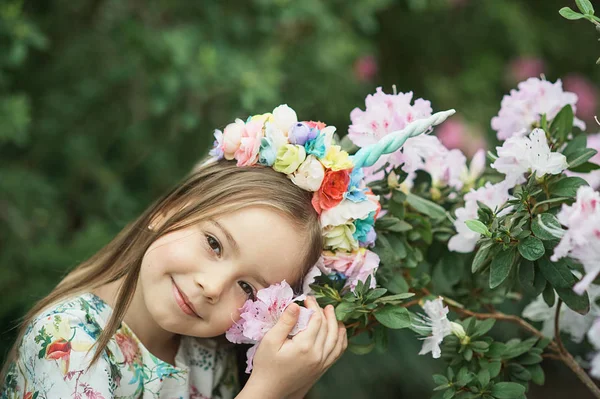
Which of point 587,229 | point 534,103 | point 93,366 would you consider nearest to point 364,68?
point 534,103

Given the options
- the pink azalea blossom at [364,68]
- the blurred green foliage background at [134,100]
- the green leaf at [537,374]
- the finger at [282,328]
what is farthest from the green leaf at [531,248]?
the pink azalea blossom at [364,68]

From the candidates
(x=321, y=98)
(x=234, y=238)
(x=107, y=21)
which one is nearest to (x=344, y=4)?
(x=321, y=98)

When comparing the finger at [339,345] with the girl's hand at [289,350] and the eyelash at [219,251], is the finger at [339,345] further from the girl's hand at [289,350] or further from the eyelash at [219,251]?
the eyelash at [219,251]

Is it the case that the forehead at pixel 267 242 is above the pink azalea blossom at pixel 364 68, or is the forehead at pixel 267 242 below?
above

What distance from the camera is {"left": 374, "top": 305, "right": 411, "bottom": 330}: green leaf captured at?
52.4 inches

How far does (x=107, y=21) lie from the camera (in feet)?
9.07

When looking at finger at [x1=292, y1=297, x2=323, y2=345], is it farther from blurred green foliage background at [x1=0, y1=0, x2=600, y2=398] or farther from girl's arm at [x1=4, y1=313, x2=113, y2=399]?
blurred green foliage background at [x1=0, y1=0, x2=600, y2=398]

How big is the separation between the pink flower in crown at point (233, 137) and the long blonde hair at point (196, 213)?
0.13 feet

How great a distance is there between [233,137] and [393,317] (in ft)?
1.62

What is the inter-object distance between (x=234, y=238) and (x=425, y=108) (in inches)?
18.8

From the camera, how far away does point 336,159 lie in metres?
1.45

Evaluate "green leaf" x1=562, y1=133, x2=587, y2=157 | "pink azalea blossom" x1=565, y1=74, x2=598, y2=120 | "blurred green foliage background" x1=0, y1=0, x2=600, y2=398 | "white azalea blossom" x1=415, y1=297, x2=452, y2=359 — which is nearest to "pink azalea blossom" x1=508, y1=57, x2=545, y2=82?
"pink azalea blossom" x1=565, y1=74, x2=598, y2=120

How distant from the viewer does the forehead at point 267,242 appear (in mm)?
1401

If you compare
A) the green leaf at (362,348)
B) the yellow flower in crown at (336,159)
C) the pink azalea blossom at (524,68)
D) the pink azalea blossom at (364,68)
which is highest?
the yellow flower in crown at (336,159)
